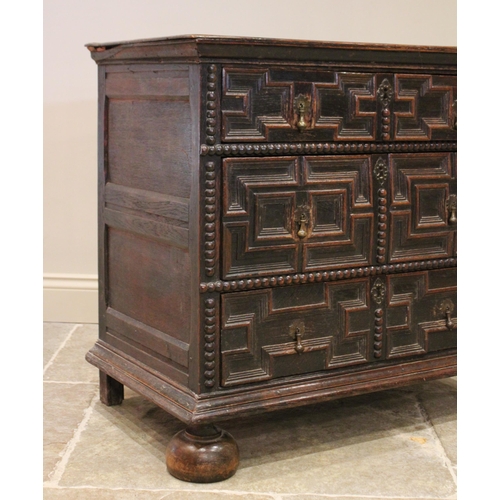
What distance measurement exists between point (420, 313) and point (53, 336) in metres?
1.55

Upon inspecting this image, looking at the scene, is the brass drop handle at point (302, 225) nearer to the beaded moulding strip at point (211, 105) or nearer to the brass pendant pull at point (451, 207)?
the beaded moulding strip at point (211, 105)

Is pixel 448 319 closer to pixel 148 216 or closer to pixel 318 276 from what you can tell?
pixel 318 276

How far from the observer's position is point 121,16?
3141mm

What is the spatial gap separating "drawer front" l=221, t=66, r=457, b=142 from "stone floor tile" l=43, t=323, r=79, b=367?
141 cm

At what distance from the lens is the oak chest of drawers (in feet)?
6.30

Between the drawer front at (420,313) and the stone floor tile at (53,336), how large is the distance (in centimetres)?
131

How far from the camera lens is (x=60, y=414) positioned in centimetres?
243

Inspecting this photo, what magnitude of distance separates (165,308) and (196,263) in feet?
0.79

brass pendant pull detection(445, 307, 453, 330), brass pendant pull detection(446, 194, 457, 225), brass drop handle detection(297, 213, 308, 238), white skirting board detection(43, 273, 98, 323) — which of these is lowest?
white skirting board detection(43, 273, 98, 323)

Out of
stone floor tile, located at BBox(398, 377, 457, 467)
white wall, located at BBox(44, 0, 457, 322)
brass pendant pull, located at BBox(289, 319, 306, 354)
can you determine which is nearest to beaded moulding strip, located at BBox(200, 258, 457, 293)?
brass pendant pull, located at BBox(289, 319, 306, 354)

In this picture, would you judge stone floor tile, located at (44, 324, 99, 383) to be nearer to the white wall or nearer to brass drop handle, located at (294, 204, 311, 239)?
the white wall

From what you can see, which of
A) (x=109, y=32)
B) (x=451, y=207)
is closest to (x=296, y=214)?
(x=451, y=207)

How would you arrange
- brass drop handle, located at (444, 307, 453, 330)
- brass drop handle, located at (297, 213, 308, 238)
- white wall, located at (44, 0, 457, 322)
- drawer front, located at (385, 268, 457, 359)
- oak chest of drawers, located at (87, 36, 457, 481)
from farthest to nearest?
white wall, located at (44, 0, 457, 322) → brass drop handle, located at (444, 307, 453, 330) → drawer front, located at (385, 268, 457, 359) → brass drop handle, located at (297, 213, 308, 238) → oak chest of drawers, located at (87, 36, 457, 481)
